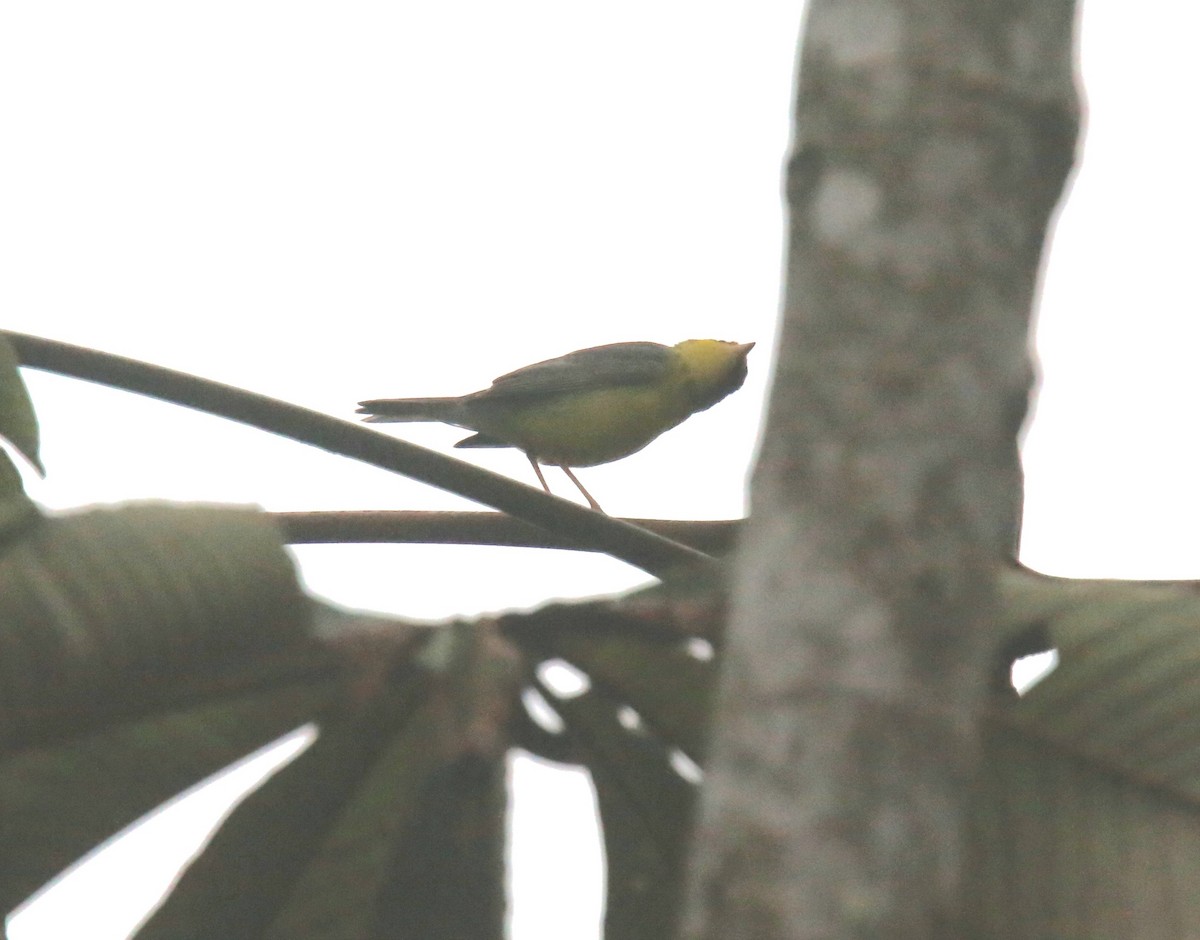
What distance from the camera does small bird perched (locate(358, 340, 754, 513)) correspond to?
7031 millimetres

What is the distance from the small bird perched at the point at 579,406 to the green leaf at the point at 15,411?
4.06 m

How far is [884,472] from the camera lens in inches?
63.1

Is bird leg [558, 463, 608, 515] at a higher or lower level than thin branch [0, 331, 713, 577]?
lower

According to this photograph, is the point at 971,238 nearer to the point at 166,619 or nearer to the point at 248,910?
the point at 166,619

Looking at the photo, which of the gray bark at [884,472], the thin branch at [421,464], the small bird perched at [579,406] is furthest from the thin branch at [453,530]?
the small bird perched at [579,406]

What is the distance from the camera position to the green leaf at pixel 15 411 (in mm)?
2807

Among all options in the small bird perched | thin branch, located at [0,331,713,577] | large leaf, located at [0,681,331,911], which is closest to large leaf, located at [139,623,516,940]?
large leaf, located at [0,681,331,911]

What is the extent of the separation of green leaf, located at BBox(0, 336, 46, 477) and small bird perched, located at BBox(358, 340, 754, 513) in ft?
13.3

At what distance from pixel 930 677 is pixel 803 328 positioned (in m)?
0.35

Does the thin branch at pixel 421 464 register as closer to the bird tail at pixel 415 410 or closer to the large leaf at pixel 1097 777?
the large leaf at pixel 1097 777

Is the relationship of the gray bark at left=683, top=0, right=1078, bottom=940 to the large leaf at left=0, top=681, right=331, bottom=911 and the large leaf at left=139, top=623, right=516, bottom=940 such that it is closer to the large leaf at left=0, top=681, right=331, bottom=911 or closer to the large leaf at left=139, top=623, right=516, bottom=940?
the large leaf at left=139, top=623, right=516, bottom=940

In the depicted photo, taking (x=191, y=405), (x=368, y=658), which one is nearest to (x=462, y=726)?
(x=368, y=658)

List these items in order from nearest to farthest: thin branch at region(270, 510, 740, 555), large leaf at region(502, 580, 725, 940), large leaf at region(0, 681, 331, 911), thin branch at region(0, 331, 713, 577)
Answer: large leaf at region(502, 580, 725, 940), large leaf at region(0, 681, 331, 911), thin branch at region(0, 331, 713, 577), thin branch at region(270, 510, 740, 555)

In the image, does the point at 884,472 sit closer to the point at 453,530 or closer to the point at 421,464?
the point at 421,464
